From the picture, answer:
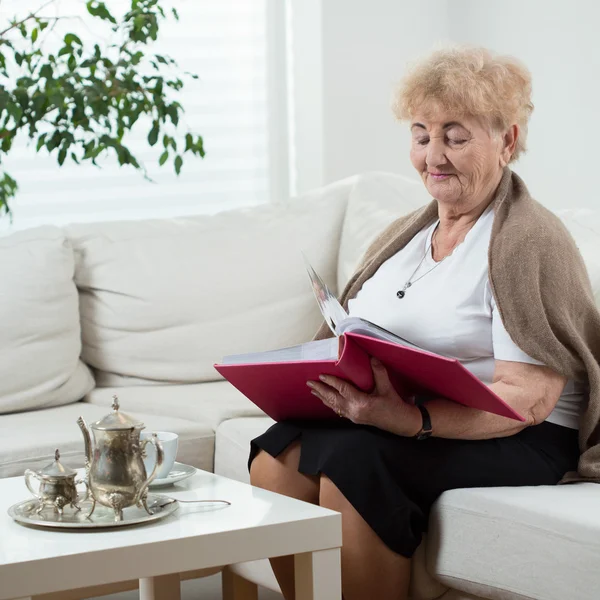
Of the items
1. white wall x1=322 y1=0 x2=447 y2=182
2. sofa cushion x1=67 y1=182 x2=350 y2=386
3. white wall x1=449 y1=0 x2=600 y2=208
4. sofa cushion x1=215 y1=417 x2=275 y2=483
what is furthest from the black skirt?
white wall x1=322 y1=0 x2=447 y2=182

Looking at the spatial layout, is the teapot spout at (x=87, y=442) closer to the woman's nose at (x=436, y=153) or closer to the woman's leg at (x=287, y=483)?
the woman's leg at (x=287, y=483)

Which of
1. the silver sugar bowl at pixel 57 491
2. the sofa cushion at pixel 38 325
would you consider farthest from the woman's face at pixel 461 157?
the sofa cushion at pixel 38 325

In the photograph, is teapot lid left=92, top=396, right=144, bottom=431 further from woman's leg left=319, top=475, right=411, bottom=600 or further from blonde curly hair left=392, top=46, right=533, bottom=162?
blonde curly hair left=392, top=46, right=533, bottom=162

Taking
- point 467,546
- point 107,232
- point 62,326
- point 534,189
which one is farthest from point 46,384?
point 534,189

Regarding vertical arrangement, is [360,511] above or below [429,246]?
below

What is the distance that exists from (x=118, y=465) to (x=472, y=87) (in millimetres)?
896

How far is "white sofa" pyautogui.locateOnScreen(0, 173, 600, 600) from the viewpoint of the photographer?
2.36m

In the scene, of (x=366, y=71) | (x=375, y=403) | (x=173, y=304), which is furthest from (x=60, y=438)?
(x=366, y=71)

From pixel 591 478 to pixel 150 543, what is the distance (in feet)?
2.54

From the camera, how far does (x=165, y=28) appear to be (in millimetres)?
3684

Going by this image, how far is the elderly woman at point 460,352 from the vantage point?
5.08 ft

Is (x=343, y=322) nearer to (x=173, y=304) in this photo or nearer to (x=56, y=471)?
(x=56, y=471)

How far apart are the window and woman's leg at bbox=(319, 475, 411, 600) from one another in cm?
231

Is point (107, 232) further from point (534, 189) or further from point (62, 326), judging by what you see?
point (534, 189)
